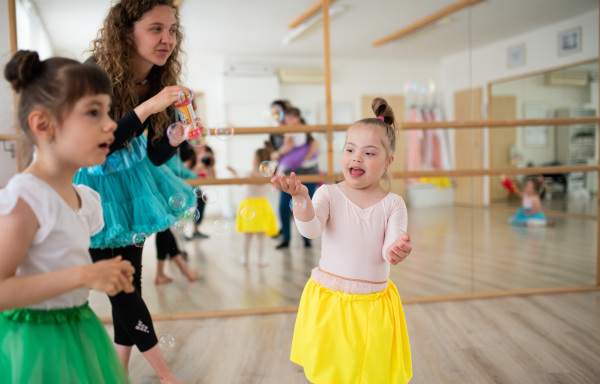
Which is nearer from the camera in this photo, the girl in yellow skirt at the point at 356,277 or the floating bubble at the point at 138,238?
the girl in yellow skirt at the point at 356,277

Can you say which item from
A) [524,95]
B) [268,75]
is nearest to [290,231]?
[268,75]

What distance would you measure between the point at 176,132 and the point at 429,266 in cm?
236

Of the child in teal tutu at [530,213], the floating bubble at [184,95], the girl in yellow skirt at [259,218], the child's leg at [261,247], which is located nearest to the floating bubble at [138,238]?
the floating bubble at [184,95]

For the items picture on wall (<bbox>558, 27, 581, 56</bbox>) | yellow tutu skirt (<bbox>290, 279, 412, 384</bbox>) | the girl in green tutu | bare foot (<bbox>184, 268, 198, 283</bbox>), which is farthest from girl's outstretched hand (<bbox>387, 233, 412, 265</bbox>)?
picture on wall (<bbox>558, 27, 581, 56</bbox>)

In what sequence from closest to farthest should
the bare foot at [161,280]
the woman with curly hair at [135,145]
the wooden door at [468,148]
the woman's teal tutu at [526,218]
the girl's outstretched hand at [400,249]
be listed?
the girl's outstretched hand at [400,249] < the woman with curly hair at [135,145] < the bare foot at [161,280] < the wooden door at [468,148] < the woman's teal tutu at [526,218]

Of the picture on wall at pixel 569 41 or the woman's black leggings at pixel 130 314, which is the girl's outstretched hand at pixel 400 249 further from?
the picture on wall at pixel 569 41

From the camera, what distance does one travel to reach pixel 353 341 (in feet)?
3.91

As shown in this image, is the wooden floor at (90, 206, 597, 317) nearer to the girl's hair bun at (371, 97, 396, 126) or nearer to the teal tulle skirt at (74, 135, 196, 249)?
the teal tulle skirt at (74, 135, 196, 249)

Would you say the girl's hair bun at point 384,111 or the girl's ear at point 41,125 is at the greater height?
the girl's hair bun at point 384,111

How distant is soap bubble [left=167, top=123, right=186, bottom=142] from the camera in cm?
Answer: 141

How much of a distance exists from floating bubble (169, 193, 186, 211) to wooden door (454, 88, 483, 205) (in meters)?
2.83

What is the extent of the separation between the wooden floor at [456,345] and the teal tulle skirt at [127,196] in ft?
2.07

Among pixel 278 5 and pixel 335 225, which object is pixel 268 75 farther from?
pixel 335 225

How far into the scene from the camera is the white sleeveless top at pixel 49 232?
77cm
